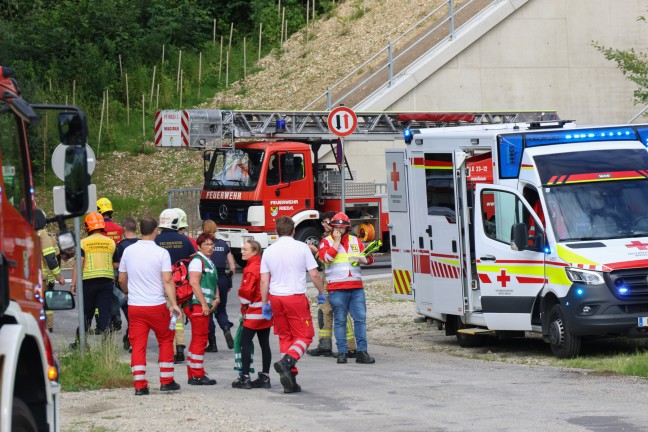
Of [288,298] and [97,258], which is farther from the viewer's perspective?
[97,258]

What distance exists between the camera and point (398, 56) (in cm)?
3581

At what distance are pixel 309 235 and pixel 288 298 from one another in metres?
15.0

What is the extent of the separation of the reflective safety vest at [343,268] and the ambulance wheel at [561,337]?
2347 millimetres

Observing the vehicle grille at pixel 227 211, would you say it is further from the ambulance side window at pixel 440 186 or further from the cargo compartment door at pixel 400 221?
the ambulance side window at pixel 440 186

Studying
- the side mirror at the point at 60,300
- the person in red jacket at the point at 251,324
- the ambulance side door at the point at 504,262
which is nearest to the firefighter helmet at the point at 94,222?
the person in red jacket at the point at 251,324

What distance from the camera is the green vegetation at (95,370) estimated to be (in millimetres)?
12734

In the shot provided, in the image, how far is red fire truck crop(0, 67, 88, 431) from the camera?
634 cm

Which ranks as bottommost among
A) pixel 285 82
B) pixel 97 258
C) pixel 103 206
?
pixel 97 258

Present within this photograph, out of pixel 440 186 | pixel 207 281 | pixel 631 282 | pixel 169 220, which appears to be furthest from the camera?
pixel 440 186

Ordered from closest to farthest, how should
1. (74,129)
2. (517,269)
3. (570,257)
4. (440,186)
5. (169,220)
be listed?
1. (74,129)
2. (570,257)
3. (169,220)
4. (517,269)
5. (440,186)

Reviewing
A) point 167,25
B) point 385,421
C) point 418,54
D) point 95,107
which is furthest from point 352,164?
point 385,421

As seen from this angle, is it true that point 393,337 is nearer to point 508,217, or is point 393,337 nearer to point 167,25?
point 508,217

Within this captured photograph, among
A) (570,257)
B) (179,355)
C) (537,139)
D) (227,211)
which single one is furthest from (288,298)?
(227,211)

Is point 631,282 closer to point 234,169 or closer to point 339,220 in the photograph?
point 339,220
